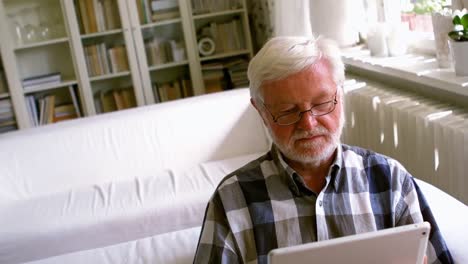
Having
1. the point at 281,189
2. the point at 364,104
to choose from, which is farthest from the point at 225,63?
the point at 281,189

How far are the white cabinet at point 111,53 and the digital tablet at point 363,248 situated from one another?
3.15m

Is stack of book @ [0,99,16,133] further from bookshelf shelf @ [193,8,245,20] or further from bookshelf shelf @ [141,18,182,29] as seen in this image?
bookshelf shelf @ [193,8,245,20]

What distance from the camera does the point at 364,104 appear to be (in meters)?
2.22

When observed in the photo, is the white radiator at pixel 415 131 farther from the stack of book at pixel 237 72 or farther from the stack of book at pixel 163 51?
the stack of book at pixel 163 51

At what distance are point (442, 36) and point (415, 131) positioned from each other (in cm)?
40

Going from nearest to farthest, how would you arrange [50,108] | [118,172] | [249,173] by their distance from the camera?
[249,173]
[118,172]
[50,108]

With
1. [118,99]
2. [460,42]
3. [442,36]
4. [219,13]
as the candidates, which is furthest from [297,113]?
[118,99]

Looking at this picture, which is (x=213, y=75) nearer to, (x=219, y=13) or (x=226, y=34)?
→ (x=226, y=34)

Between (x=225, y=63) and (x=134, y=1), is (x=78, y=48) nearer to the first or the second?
(x=134, y=1)

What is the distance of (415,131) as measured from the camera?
1.85 meters

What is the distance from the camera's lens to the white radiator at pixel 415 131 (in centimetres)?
163

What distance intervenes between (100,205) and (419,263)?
5.36 ft

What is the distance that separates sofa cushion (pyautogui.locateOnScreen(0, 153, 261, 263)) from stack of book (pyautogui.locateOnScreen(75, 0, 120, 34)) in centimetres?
176

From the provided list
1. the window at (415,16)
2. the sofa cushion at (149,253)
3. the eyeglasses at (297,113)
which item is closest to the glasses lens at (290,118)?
the eyeglasses at (297,113)
